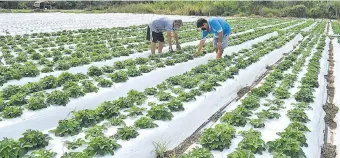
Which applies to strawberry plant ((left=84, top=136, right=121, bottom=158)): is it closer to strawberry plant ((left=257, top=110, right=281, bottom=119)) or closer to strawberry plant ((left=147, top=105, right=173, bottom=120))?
strawberry plant ((left=147, top=105, right=173, bottom=120))

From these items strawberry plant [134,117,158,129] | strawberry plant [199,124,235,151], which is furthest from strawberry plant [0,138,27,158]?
strawberry plant [199,124,235,151]

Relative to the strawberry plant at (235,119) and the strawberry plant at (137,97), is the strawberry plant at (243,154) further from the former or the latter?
the strawberry plant at (137,97)

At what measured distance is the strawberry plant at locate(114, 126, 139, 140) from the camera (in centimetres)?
589

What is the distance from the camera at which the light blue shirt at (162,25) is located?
11.4 metres

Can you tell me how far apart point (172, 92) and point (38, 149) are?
386 cm

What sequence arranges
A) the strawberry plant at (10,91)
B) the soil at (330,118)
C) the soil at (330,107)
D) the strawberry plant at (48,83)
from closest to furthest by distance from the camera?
the soil at (330,118) → the strawberry plant at (10,91) → the soil at (330,107) → the strawberry plant at (48,83)

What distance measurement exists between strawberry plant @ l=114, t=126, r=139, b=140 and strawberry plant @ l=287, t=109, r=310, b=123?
10.7ft

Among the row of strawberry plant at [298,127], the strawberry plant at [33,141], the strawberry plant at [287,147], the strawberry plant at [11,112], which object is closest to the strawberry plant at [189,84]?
the row of strawberry plant at [298,127]

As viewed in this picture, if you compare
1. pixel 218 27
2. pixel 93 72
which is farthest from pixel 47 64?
pixel 218 27

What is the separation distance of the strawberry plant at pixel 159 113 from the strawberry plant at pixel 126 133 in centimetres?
79

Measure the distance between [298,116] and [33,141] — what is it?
5050 millimetres

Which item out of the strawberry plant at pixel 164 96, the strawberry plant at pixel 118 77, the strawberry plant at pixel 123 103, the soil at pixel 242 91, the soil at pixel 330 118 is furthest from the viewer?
the soil at pixel 242 91

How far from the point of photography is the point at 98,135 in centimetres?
582

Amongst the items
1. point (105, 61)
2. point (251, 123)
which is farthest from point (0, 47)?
point (251, 123)
